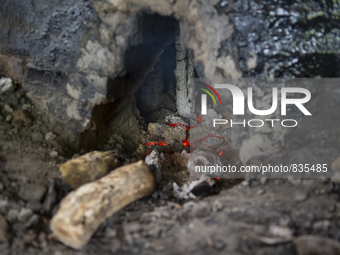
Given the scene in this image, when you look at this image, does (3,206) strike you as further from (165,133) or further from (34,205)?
(165,133)

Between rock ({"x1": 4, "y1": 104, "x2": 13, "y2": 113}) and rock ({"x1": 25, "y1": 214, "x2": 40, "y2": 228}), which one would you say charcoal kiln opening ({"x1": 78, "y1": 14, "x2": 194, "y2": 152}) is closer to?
rock ({"x1": 4, "y1": 104, "x2": 13, "y2": 113})

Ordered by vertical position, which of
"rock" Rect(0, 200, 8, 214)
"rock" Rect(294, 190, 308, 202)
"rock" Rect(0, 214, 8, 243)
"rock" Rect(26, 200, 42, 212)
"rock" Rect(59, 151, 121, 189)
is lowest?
"rock" Rect(0, 214, 8, 243)

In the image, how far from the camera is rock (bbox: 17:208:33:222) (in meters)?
1.79

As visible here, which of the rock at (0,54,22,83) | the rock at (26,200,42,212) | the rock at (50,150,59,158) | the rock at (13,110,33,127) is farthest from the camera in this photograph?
the rock at (0,54,22,83)

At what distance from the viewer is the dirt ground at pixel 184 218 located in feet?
4.97

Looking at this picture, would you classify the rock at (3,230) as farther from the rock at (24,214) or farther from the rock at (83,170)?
the rock at (83,170)

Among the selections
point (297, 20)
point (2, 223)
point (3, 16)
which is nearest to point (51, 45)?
point (3, 16)

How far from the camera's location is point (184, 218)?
1802 millimetres

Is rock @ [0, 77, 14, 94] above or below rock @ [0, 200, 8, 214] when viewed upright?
above

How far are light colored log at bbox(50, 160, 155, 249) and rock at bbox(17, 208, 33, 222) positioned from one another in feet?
0.75

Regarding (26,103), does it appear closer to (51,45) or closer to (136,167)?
(51,45)

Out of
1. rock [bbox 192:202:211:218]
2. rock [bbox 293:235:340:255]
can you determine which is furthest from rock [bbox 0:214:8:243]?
→ rock [bbox 293:235:340:255]

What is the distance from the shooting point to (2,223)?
1705 millimetres

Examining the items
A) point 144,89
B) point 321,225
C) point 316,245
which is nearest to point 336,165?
point 321,225
